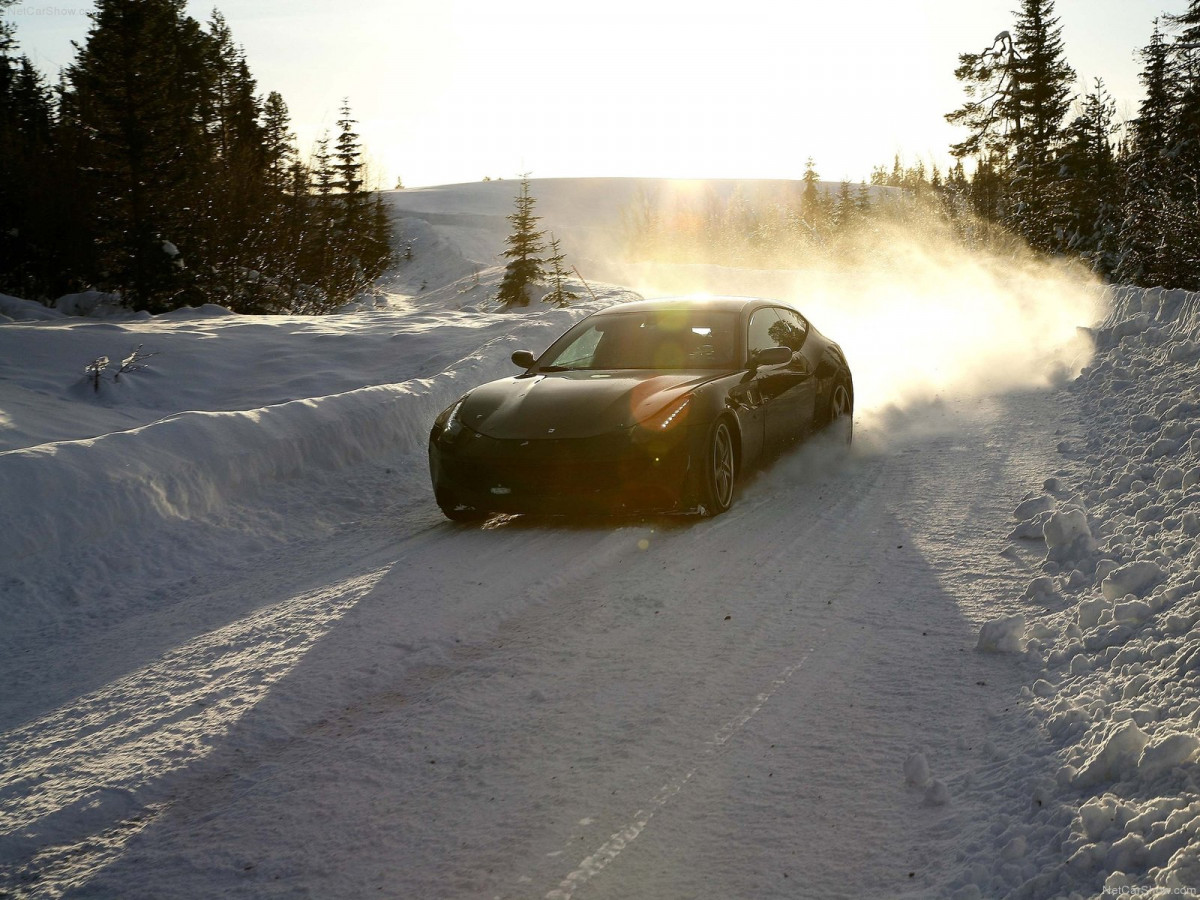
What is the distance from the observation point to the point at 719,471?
7219mm

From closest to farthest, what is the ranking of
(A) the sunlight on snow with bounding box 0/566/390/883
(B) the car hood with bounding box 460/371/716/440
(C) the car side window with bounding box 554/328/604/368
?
1. (A) the sunlight on snow with bounding box 0/566/390/883
2. (B) the car hood with bounding box 460/371/716/440
3. (C) the car side window with bounding box 554/328/604/368

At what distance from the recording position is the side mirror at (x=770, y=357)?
26.1 ft

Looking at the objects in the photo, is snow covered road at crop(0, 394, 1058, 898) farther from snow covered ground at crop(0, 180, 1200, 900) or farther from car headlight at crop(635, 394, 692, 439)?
car headlight at crop(635, 394, 692, 439)

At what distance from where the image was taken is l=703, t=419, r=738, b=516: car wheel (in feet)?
22.9

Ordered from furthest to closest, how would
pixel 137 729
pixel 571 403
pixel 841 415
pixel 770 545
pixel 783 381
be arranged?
pixel 841 415
pixel 783 381
pixel 571 403
pixel 770 545
pixel 137 729

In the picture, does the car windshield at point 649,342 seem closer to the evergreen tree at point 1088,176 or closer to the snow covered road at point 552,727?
the snow covered road at point 552,727

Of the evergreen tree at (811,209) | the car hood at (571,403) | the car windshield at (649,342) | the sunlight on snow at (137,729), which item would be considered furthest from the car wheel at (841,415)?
the evergreen tree at (811,209)

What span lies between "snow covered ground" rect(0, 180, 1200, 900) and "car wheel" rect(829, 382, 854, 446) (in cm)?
26

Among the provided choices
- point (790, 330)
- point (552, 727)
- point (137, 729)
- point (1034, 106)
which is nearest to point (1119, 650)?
point (552, 727)

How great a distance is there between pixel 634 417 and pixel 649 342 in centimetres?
154

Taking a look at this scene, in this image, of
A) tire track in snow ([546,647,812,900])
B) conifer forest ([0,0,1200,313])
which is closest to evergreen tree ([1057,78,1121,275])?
conifer forest ([0,0,1200,313])

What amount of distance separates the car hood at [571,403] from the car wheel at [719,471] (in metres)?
0.39

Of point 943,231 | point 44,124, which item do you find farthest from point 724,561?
point 943,231

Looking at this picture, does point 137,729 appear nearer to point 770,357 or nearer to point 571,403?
point 571,403
